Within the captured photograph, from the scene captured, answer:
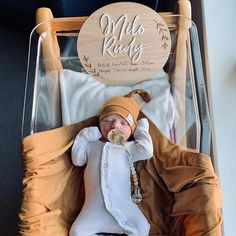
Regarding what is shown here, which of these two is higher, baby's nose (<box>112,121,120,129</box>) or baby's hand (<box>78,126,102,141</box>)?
baby's nose (<box>112,121,120,129</box>)

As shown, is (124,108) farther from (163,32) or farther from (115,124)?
(163,32)

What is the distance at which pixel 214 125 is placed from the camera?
1.19 meters

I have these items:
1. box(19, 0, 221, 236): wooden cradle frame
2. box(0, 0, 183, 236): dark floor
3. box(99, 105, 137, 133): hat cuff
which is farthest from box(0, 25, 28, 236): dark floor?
box(99, 105, 137, 133): hat cuff

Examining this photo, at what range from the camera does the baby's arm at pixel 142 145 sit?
952mm

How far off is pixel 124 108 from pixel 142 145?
84 mm

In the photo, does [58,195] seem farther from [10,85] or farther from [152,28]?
[10,85]

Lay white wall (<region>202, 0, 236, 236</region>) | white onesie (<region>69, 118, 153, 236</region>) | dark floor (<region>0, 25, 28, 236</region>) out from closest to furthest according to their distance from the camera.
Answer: white onesie (<region>69, 118, 153, 236</region>) < white wall (<region>202, 0, 236, 236</region>) < dark floor (<region>0, 25, 28, 236</region>)

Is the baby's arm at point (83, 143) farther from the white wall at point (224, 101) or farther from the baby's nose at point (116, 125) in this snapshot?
the white wall at point (224, 101)

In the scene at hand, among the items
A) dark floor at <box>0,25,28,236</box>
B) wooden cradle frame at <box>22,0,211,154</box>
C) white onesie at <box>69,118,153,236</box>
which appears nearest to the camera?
white onesie at <box>69,118,153,236</box>

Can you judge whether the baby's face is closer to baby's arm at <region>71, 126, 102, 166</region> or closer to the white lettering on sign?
baby's arm at <region>71, 126, 102, 166</region>

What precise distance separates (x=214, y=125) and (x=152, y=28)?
298mm

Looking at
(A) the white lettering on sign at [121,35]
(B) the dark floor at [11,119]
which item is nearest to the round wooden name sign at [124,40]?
(A) the white lettering on sign at [121,35]

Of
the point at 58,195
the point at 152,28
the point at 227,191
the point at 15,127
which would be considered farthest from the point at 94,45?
the point at 15,127

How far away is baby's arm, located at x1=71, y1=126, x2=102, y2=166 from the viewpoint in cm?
98
